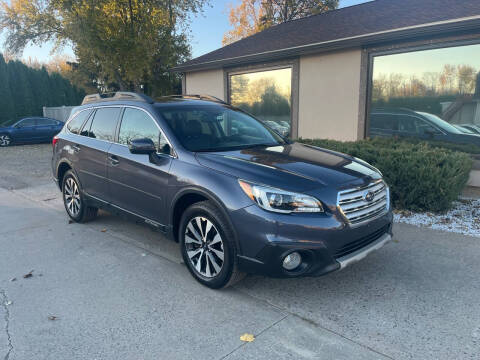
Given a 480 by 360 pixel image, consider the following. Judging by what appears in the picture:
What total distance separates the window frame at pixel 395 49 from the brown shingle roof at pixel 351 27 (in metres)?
0.34

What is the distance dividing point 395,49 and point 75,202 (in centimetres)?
705

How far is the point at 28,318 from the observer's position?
3102mm

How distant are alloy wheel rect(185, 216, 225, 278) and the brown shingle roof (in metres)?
6.27

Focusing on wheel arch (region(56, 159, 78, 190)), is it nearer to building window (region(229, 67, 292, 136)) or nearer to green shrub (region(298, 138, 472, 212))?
green shrub (region(298, 138, 472, 212))

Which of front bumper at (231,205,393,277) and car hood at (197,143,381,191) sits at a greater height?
car hood at (197,143,381,191)

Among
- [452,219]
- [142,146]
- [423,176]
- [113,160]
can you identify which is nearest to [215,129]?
[142,146]

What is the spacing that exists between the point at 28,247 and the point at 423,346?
14.6ft

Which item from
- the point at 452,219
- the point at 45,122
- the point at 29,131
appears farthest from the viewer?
the point at 45,122

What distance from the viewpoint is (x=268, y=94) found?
11.1 m

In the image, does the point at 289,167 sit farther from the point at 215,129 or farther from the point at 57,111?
the point at 57,111

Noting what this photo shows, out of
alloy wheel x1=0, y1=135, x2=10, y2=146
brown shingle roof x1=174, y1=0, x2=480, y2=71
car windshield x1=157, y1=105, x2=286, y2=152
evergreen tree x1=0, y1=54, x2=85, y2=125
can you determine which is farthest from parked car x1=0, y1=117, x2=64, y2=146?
car windshield x1=157, y1=105, x2=286, y2=152

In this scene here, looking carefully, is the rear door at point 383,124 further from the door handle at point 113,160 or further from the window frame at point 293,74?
the door handle at point 113,160

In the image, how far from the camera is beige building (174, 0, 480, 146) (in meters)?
7.43

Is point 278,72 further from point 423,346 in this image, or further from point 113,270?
point 423,346
